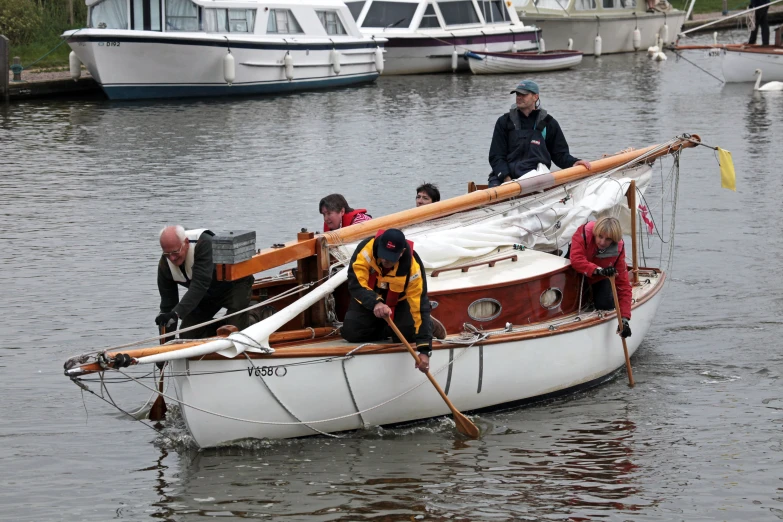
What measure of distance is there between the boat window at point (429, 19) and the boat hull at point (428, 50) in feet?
1.71

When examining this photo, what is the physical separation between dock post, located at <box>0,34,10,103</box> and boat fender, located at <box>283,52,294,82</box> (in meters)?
7.80

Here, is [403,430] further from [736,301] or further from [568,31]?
[568,31]

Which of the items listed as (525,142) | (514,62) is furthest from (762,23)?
(525,142)

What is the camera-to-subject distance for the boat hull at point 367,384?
9234 mm

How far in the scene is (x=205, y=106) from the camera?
3181cm

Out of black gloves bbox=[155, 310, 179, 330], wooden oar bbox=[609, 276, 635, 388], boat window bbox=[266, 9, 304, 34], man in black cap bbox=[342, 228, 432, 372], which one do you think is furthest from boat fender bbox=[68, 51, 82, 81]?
man in black cap bbox=[342, 228, 432, 372]

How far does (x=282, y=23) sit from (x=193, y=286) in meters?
26.4

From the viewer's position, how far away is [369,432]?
9977 mm

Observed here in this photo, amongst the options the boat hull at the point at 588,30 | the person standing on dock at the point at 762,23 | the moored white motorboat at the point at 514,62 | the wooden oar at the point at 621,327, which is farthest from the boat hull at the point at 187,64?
the wooden oar at the point at 621,327

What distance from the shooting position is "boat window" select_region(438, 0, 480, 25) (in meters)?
40.8

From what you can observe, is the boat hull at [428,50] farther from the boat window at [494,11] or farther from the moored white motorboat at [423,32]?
the boat window at [494,11]

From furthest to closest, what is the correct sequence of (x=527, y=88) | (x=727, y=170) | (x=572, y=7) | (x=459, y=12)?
1. (x=572, y=7)
2. (x=459, y=12)
3. (x=727, y=170)
4. (x=527, y=88)

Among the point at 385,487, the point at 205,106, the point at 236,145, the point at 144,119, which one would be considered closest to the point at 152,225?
the point at 236,145

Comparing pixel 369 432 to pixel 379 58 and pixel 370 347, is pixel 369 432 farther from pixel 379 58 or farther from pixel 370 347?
pixel 379 58
